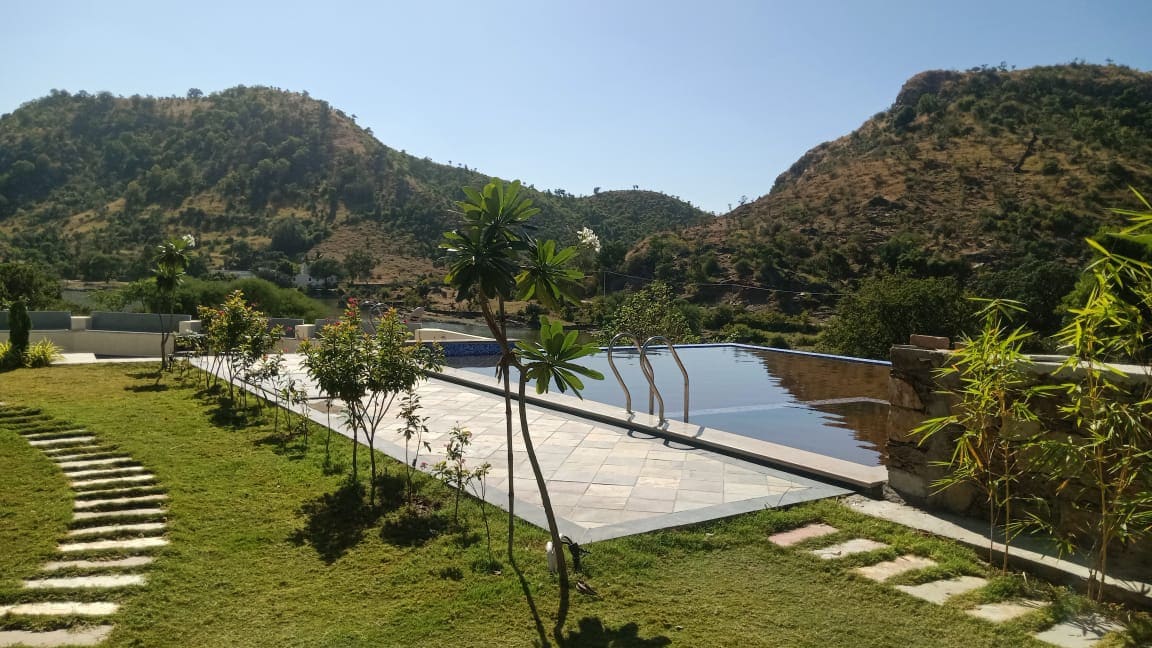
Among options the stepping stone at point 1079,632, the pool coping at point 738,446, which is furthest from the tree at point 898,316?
the stepping stone at point 1079,632

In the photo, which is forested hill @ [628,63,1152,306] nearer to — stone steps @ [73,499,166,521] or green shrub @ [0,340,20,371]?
stone steps @ [73,499,166,521]

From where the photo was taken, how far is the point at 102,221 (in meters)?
54.5

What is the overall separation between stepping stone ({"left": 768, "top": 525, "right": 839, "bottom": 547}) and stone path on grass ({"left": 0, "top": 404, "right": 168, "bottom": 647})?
3.62m

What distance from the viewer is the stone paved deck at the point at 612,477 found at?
15.6 feet

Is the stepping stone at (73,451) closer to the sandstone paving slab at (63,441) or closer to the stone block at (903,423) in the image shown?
the sandstone paving slab at (63,441)

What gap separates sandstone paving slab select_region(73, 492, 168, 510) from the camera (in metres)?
5.00

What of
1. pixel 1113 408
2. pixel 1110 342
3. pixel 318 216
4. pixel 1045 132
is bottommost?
pixel 1113 408

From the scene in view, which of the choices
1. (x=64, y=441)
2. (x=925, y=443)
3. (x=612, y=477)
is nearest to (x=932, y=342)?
(x=925, y=443)

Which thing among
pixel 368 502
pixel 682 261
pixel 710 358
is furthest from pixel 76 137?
pixel 368 502

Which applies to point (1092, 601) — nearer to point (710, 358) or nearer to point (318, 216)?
point (710, 358)

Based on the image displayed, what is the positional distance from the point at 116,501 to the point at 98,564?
4.23ft

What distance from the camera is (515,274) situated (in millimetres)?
3703

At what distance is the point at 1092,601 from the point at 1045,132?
45367mm

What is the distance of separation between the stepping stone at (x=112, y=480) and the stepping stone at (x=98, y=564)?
1.68 meters
